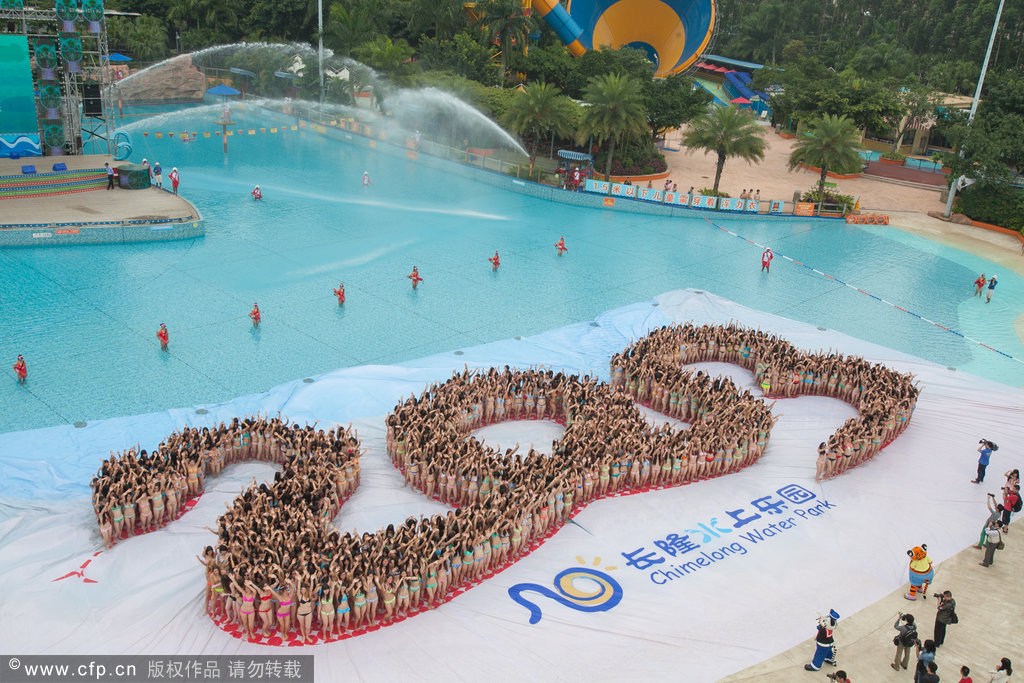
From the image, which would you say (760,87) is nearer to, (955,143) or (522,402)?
(955,143)

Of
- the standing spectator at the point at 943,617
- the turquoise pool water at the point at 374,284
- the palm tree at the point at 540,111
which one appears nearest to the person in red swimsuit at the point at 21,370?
the turquoise pool water at the point at 374,284

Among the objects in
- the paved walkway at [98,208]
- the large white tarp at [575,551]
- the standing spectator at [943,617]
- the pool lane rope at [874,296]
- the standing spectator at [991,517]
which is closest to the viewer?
the large white tarp at [575,551]

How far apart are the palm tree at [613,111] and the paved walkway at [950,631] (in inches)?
1310

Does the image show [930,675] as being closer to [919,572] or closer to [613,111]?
[919,572]

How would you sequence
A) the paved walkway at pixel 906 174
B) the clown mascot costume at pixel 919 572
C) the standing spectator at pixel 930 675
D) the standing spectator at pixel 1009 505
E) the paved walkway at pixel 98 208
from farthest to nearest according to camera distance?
the paved walkway at pixel 906 174
the paved walkway at pixel 98 208
the standing spectator at pixel 1009 505
the clown mascot costume at pixel 919 572
the standing spectator at pixel 930 675

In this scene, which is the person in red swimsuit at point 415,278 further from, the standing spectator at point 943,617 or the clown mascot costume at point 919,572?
the standing spectator at point 943,617

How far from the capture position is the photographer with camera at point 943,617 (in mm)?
14453

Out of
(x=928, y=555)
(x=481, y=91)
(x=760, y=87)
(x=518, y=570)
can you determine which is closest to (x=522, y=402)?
(x=518, y=570)

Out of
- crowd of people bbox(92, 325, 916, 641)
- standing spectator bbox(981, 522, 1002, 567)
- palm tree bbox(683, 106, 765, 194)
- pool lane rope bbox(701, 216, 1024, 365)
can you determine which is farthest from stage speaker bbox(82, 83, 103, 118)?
standing spectator bbox(981, 522, 1002, 567)

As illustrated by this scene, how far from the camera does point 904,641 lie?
1397 cm

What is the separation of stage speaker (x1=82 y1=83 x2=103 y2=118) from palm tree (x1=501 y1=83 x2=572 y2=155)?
20761 millimetres

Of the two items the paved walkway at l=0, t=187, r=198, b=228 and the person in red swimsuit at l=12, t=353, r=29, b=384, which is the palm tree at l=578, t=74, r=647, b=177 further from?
the person in red swimsuit at l=12, t=353, r=29, b=384

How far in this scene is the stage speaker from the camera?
41.4 m

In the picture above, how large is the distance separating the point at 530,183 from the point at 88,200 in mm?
22034
